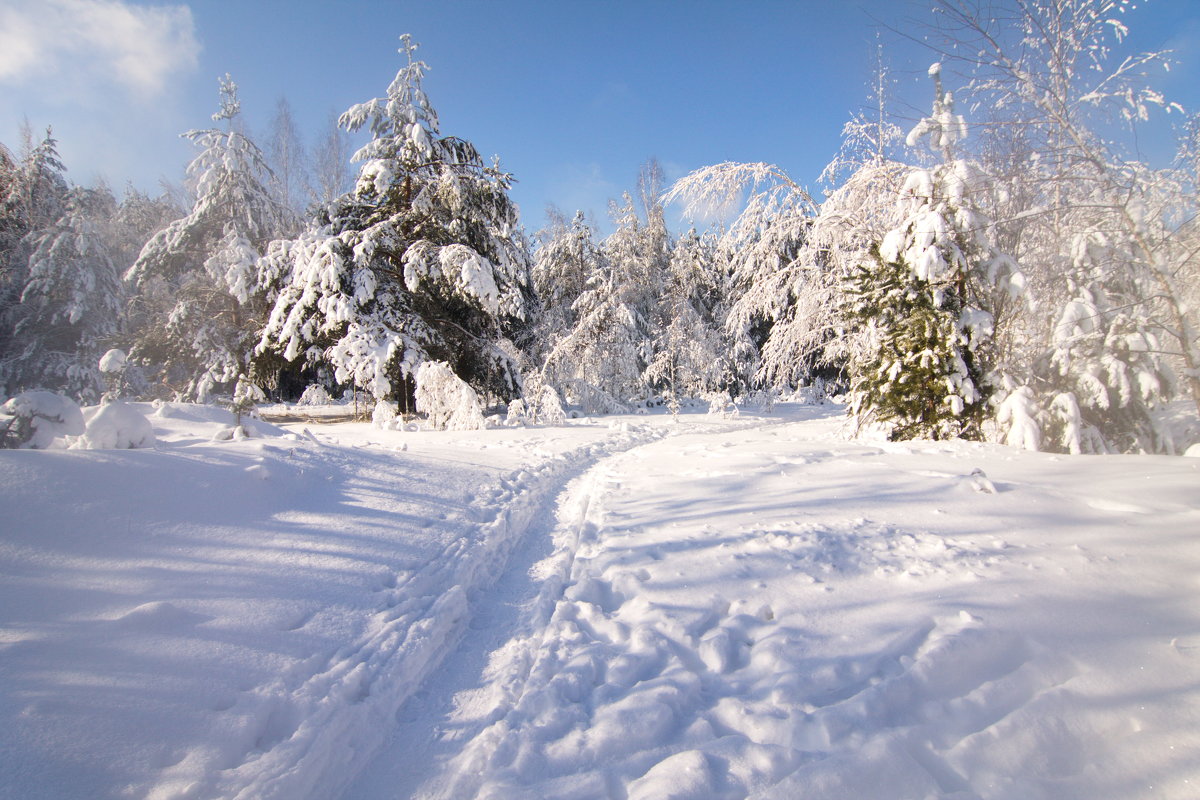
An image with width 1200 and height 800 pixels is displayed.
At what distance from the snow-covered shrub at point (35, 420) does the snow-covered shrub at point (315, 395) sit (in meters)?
16.4

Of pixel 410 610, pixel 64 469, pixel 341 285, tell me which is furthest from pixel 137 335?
pixel 410 610

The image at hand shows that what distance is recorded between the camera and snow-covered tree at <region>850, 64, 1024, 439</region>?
673 centimetres

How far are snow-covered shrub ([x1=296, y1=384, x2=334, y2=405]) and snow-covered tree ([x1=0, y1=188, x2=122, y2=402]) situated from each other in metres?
5.72

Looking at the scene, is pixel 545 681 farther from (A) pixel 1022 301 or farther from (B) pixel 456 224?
(B) pixel 456 224

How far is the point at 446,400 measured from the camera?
38.0ft

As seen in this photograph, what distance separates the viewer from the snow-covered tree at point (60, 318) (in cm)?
1420

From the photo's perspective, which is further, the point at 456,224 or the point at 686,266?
the point at 686,266

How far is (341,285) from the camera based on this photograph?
1188 cm

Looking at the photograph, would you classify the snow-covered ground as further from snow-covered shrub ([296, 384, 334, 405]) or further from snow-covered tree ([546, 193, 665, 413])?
snow-covered shrub ([296, 384, 334, 405])

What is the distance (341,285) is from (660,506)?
1068 cm

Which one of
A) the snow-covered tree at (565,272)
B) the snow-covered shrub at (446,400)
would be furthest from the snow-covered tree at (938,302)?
the snow-covered tree at (565,272)

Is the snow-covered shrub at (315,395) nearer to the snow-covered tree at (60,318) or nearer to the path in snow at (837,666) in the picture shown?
the snow-covered tree at (60,318)

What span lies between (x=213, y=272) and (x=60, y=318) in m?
4.89

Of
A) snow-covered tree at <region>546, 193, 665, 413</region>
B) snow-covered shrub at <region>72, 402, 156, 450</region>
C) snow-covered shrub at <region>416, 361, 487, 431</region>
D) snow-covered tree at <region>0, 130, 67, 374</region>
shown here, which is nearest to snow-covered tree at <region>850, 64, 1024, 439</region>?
snow-covered shrub at <region>416, 361, 487, 431</region>
